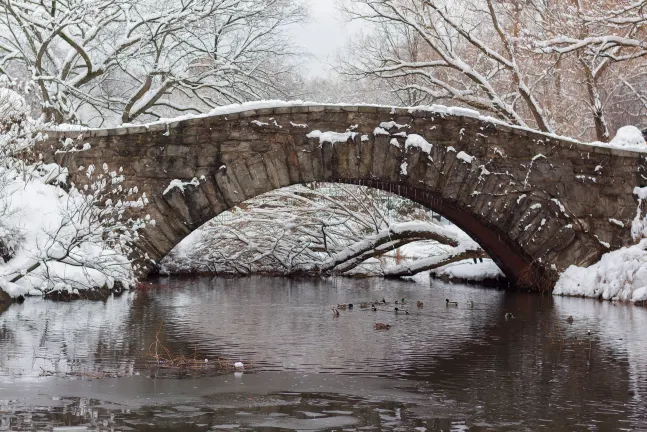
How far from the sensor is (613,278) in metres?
13.0

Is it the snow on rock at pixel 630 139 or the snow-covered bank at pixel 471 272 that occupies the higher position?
the snow on rock at pixel 630 139

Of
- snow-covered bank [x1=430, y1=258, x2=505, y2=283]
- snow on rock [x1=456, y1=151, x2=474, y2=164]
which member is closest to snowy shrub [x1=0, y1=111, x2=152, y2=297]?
→ snow on rock [x1=456, y1=151, x2=474, y2=164]

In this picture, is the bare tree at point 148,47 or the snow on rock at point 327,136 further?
the bare tree at point 148,47

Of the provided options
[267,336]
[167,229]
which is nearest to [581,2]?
[167,229]

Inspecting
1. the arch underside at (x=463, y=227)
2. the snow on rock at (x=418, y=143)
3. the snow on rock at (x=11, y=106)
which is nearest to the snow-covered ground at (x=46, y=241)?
the snow on rock at (x=11, y=106)

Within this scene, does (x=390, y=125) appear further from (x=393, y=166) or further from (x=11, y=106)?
(x=11, y=106)

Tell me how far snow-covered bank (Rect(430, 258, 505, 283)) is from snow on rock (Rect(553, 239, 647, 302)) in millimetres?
2304

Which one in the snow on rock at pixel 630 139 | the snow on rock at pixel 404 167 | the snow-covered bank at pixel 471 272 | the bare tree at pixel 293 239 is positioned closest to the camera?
the snow on rock at pixel 404 167

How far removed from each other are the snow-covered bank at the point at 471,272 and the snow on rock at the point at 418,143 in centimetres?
371

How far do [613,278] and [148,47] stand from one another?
420 inches

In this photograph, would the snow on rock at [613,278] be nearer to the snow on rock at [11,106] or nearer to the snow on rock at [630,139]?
the snow on rock at [630,139]

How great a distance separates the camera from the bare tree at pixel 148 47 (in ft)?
58.1

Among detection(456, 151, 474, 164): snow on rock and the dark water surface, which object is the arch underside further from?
the dark water surface

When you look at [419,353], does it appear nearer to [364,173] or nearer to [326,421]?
[326,421]
